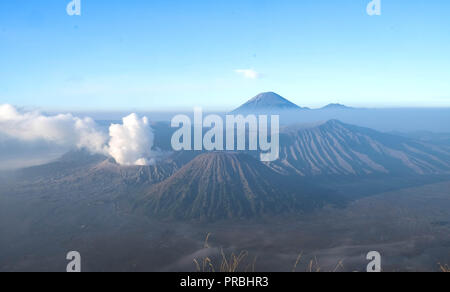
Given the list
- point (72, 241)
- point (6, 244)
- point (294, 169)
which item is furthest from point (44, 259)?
point (294, 169)

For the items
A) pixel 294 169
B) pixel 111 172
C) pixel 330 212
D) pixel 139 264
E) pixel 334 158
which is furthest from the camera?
pixel 334 158

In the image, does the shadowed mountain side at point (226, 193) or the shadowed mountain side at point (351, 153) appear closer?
the shadowed mountain side at point (226, 193)

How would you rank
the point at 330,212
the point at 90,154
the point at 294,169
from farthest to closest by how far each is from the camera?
the point at 90,154 → the point at 294,169 → the point at 330,212

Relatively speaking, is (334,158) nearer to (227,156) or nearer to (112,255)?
(227,156)

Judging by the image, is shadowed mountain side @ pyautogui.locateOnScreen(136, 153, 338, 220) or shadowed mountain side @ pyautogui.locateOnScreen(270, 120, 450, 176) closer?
shadowed mountain side @ pyautogui.locateOnScreen(136, 153, 338, 220)

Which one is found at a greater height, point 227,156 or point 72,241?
point 227,156
